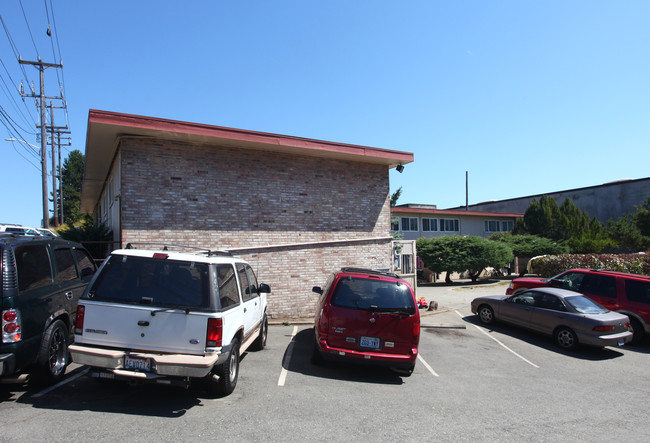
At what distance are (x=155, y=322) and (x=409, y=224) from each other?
29.8 m

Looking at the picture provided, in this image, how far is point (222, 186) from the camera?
35.2 feet

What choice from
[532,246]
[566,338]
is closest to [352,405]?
[566,338]

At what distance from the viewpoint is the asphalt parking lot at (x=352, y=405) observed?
14.0ft

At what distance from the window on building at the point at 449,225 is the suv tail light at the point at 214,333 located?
32102 millimetres

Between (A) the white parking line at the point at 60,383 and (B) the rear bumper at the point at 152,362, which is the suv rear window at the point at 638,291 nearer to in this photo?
(B) the rear bumper at the point at 152,362

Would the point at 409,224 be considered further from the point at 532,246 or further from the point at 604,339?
the point at 604,339

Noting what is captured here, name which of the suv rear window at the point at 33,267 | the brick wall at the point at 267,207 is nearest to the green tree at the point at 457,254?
the brick wall at the point at 267,207

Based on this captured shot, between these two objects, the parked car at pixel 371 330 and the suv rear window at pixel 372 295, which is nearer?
the parked car at pixel 371 330

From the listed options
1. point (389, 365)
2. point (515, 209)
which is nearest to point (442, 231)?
point (515, 209)

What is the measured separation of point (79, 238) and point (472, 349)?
10.9 m

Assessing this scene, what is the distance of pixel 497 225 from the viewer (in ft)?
129

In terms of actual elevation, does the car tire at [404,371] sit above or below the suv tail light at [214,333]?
below

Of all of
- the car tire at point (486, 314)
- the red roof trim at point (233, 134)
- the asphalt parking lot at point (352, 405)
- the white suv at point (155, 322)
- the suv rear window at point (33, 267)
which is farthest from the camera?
the car tire at point (486, 314)

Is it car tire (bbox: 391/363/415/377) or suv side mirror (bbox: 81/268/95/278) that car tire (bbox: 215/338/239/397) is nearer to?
car tire (bbox: 391/363/415/377)
